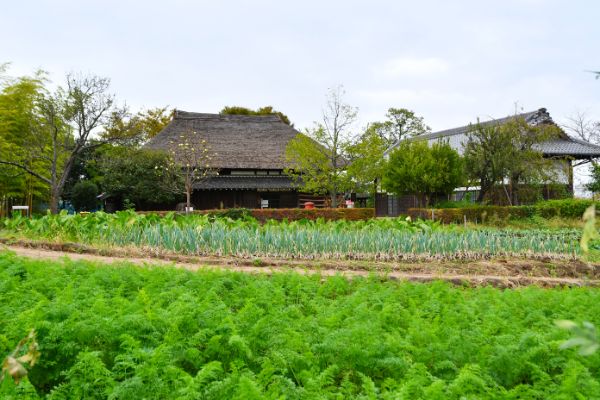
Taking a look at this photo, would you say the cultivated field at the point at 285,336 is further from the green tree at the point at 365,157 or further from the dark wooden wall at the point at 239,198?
the dark wooden wall at the point at 239,198

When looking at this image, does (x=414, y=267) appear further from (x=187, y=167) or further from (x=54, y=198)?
(x=54, y=198)

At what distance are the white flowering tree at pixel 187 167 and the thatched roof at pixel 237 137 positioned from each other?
43.4 inches

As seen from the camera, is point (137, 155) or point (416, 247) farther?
point (137, 155)

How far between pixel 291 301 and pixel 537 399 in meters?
3.04

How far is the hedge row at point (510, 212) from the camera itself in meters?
20.0

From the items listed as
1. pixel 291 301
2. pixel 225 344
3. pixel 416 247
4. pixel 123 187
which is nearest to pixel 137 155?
pixel 123 187

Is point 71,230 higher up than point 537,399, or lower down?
higher up

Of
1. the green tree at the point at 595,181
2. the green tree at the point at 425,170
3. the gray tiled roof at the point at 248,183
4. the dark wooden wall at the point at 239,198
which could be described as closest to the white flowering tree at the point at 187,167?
the gray tiled roof at the point at 248,183

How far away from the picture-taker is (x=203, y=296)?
5711 mm

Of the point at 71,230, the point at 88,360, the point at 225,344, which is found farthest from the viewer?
the point at 71,230

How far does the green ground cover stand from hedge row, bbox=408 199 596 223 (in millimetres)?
14505

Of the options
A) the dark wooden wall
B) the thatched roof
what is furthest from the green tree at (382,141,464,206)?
the thatched roof

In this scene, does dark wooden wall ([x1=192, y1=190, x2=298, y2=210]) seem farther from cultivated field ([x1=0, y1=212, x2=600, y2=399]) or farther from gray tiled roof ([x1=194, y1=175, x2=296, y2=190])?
cultivated field ([x1=0, y1=212, x2=600, y2=399])

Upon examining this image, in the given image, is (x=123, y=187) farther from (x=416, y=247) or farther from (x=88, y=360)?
(x=88, y=360)
